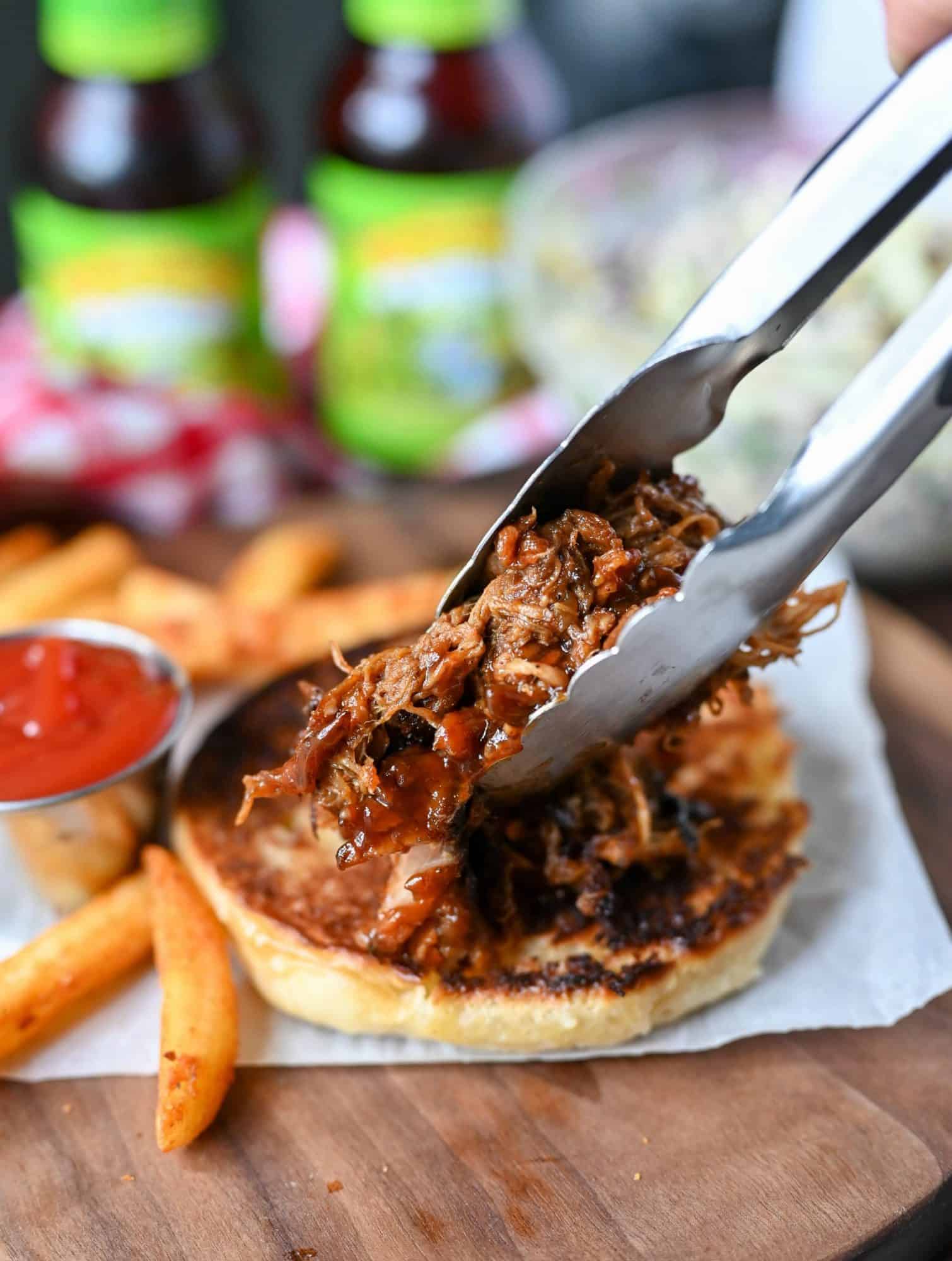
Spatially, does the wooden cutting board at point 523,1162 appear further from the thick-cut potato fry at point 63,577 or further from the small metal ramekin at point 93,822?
the thick-cut potato fry at point 63,577

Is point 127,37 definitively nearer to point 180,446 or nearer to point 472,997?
point 180,446

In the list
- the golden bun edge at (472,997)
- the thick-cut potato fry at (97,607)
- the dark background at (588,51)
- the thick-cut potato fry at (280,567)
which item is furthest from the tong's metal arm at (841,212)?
the dark background at (588,51)

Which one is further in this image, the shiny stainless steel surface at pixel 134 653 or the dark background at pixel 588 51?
the dark background at pixel 588 51

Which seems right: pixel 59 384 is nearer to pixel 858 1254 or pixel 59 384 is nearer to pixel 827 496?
pixel 827 496

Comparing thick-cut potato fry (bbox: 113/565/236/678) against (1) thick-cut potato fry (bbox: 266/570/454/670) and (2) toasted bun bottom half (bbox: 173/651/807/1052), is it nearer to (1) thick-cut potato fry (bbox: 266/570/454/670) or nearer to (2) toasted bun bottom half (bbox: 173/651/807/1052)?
(1) thick-cut potato fry (bbox: 266/570/454/670)

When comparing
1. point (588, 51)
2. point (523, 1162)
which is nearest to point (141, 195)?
point (523, 1162)

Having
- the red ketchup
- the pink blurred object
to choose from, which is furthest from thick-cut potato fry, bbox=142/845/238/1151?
the pink blurred object

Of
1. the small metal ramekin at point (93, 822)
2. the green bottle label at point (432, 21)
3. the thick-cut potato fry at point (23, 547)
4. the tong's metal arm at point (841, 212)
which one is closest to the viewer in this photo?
the tong's metal arm at point (841, 212)
